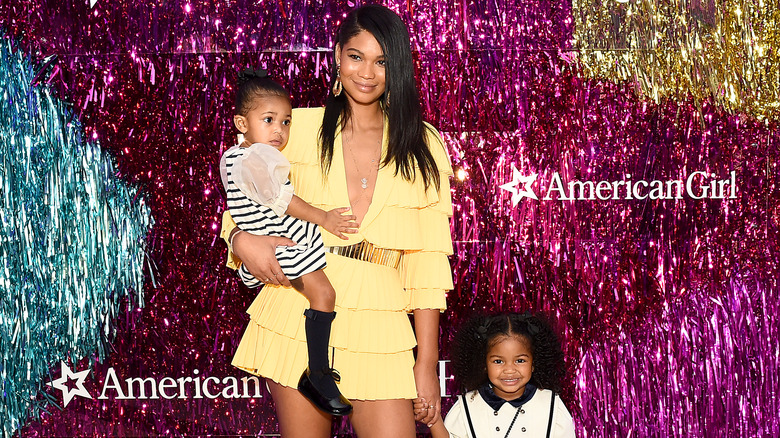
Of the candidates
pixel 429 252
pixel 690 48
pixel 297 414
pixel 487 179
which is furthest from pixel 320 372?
pixel 690 48

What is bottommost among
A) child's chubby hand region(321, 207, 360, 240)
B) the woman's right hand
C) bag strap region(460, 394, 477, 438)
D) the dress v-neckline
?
bag strap region(460, 394, 477, 438)

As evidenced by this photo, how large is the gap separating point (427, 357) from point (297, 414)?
1.13ft

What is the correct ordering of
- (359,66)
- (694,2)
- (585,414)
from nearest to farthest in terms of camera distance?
(359,66) < (694,2) < (585,414)

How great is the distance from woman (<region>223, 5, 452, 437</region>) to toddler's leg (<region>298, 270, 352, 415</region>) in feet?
0.21

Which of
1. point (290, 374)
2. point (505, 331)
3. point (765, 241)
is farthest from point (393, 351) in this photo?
point (765, 241)

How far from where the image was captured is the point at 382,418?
1.83 metres

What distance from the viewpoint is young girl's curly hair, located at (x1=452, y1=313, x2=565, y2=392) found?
237cm

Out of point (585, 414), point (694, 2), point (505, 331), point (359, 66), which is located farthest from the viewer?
point (585, 414)

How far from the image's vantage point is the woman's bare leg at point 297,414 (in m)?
1.83

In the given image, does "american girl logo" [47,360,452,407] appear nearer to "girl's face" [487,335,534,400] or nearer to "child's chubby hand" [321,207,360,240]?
"girl's face" [487,335,534,400]

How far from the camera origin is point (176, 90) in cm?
261

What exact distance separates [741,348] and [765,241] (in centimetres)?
39

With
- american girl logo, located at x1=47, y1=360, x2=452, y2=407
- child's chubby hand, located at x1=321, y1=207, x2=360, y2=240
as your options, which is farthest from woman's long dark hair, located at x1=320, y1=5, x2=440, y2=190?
american girl logo, located at x1=47, y1=360, x2=452, y2=407

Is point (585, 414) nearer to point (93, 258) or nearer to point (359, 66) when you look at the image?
point (359, 66)
